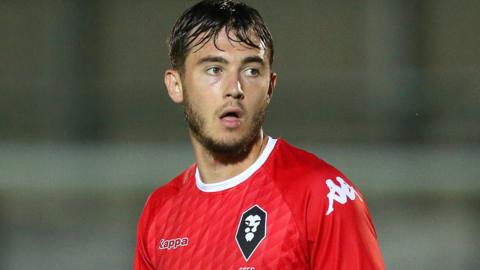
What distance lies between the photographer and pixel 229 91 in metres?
2.07

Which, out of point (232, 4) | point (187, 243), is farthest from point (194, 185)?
point (232, 4)

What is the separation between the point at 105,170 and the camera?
4914mm

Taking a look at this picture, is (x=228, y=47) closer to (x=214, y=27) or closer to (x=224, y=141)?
(x=214, y=27)

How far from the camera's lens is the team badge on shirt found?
2.02 metres

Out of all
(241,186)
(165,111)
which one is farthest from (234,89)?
(165,111)

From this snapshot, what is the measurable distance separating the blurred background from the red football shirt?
7.67 ft

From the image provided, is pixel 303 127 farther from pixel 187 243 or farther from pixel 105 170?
pixel 187 243

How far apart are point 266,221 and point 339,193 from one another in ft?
0.66

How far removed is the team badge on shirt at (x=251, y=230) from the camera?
2.02 metres

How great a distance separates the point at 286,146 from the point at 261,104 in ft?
0.46

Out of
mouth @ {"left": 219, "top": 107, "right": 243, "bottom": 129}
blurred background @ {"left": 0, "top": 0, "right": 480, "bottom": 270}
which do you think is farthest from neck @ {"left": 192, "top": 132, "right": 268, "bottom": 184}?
blurred background @ {"left": 0, "top": 0, "right": 480, "bottom": 270}

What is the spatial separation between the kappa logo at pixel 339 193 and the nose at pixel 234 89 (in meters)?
0.29

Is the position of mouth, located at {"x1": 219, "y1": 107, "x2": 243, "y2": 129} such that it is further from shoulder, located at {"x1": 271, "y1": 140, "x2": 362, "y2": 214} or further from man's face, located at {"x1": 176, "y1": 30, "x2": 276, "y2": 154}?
shoulder, located at {"x1": 271, "y1": 140, "x2": 362, "y2": 214}

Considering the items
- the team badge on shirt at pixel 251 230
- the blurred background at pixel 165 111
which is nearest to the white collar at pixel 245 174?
the team badge on shirt at pixel 251 230
